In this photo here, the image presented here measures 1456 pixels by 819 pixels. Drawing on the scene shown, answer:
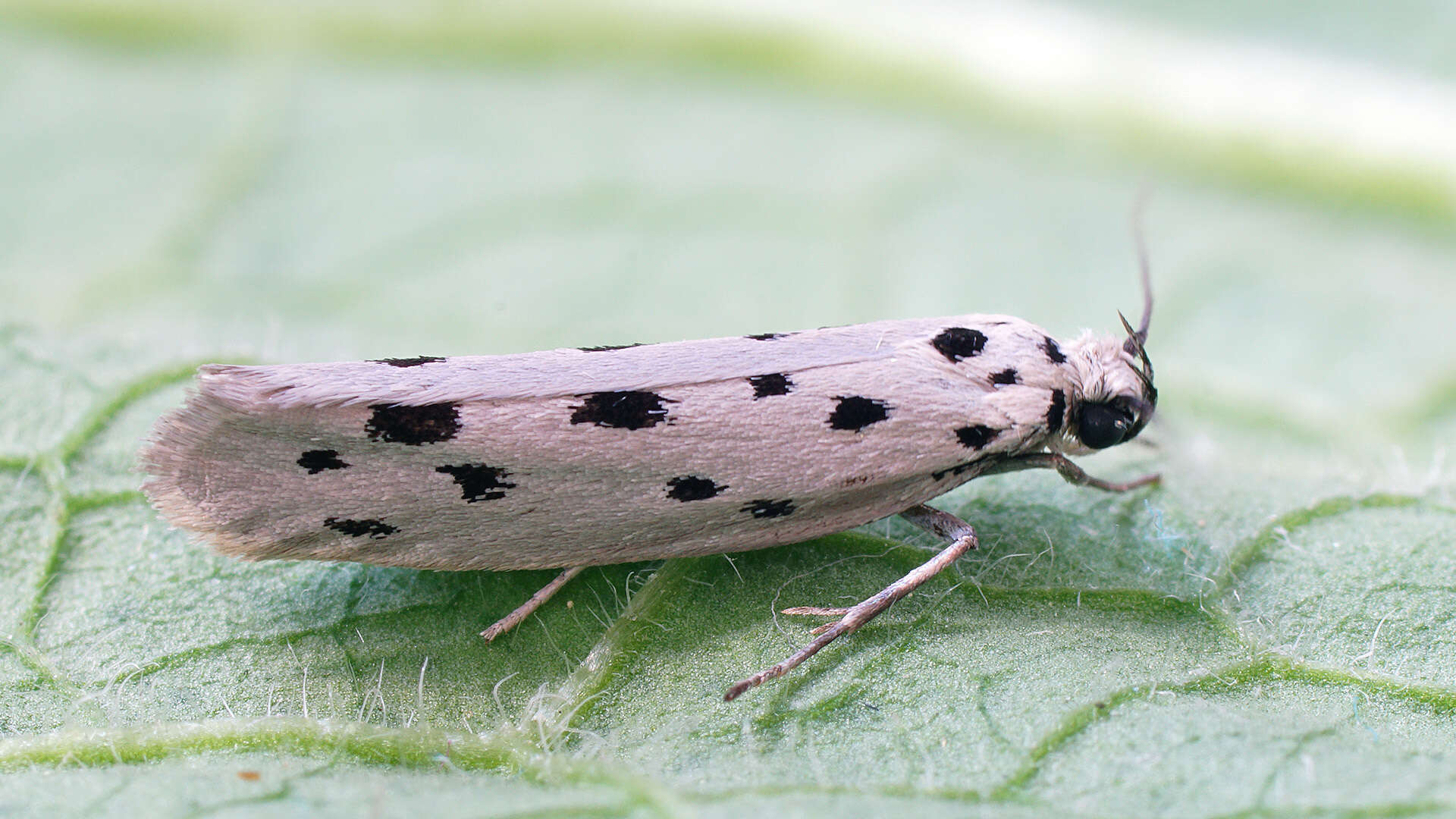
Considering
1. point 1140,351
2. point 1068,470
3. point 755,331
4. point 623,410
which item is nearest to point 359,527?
point 623,410

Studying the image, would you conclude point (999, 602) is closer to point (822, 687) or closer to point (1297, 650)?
point (822, 687)

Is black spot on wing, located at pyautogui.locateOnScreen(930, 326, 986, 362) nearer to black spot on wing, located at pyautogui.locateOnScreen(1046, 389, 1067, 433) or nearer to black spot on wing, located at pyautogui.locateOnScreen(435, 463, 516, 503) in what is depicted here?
black spot on wing, located at pyautogui.locateOnScreen(1046, 389, 1067, 433)

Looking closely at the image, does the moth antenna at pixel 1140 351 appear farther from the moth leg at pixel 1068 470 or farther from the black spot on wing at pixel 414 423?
the black spot on wing at pixel 414 423

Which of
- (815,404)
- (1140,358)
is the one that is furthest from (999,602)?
(1140,358)

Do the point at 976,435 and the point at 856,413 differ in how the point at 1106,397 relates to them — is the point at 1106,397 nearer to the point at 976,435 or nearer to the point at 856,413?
the point at 976,435

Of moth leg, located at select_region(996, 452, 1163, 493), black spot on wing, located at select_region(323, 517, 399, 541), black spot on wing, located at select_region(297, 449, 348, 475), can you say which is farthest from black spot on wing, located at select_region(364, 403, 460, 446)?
moth leg, located at select_region(996, 452, 1163, 493)

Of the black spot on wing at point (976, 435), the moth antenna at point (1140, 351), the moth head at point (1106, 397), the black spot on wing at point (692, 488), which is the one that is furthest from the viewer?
the moth antenna at point (1140, 351)

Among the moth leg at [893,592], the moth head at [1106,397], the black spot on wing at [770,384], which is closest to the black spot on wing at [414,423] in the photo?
the black spot on wing at [770,384]

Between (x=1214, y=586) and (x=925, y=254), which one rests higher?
(x=925, y=254)
